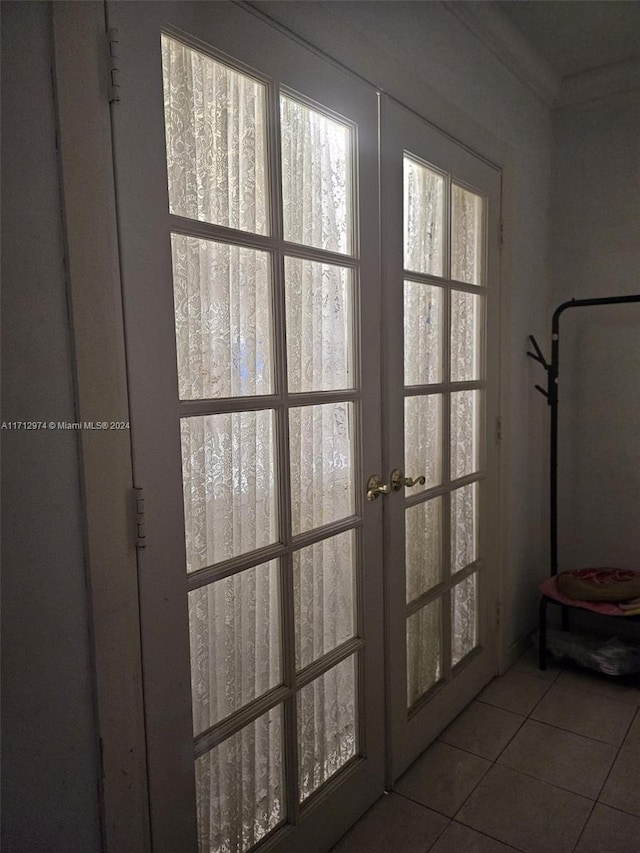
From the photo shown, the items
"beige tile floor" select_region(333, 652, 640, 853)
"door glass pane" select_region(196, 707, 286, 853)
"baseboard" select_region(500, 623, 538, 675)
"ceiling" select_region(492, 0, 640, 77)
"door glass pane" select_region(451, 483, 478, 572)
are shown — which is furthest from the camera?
"baseboard" select_region(500, 623, 538, 675)

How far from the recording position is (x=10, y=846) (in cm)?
93

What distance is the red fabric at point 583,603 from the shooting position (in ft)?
7.54

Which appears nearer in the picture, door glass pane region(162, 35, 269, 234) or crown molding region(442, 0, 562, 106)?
door glass pane region(162, 35, 269, 234)

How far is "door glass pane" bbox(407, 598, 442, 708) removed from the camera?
1976 mm

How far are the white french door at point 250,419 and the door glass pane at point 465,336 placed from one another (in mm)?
557

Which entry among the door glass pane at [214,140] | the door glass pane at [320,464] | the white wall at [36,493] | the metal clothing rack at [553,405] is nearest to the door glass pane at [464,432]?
the metal clothing rack at [553,405]

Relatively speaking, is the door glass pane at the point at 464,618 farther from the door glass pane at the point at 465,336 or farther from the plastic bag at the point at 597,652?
the door glass pane at the point at 465,336

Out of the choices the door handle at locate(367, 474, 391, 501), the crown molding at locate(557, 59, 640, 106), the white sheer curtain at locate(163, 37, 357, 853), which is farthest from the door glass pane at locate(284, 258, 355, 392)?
the crown molding at locate(557, 59, 640, 106)

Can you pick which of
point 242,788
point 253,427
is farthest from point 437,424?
point 242,788

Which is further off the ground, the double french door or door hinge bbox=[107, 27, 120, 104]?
door hinge bbox=[107, 27, 120, 104]

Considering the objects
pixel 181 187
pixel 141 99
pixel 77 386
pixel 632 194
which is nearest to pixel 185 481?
pixel 77 386

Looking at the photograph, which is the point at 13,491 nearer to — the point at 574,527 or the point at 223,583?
the point at 223,583

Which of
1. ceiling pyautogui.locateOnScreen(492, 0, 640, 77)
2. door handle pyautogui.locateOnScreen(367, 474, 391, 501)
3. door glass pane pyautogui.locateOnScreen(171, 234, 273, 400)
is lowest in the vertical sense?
door handle pyautogui.locateOnScreen(367, 474, 391, 501)

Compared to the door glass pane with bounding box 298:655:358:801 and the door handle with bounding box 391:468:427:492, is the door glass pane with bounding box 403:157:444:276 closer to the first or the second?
the door handle with bounding box 391:468:427:492
